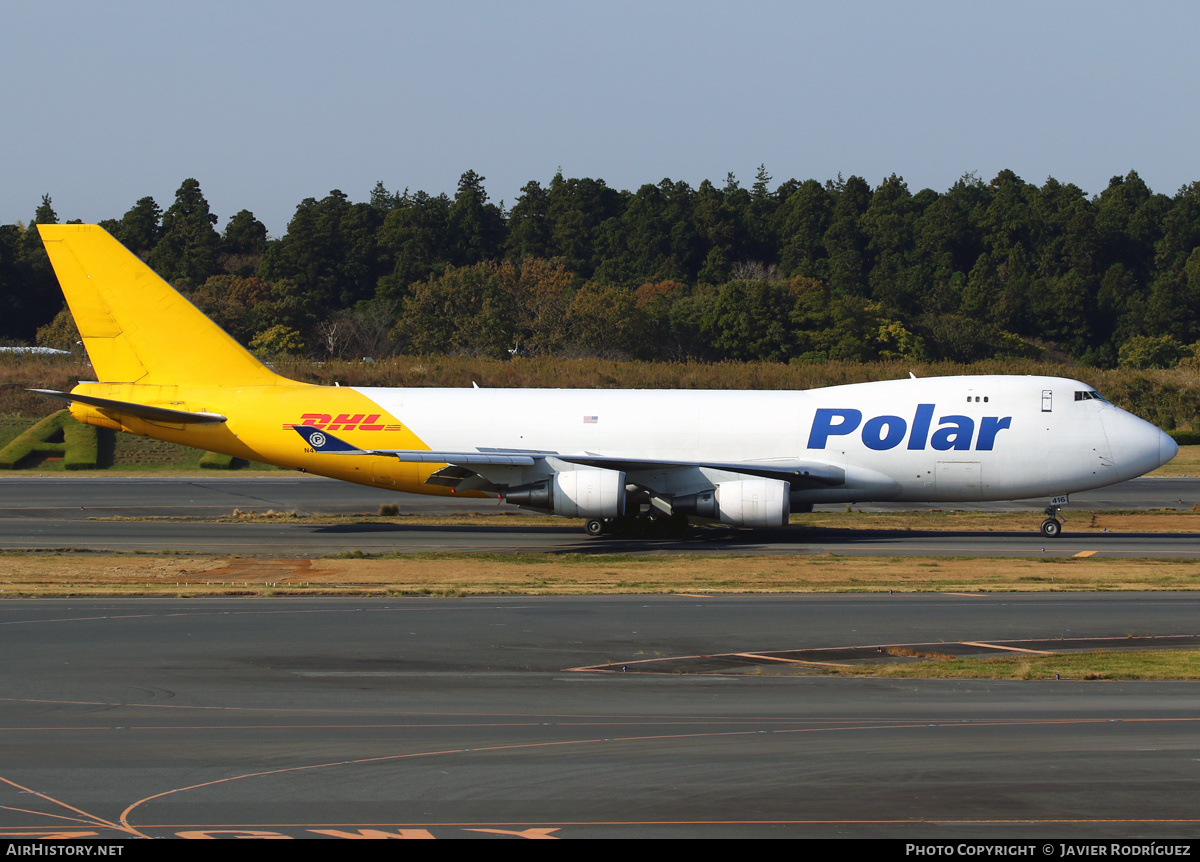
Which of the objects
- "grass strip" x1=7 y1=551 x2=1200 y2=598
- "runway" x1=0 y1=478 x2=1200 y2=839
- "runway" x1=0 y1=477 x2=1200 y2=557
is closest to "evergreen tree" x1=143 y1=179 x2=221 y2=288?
"runway" x1=0 y1=477 x2=1200 y2=557

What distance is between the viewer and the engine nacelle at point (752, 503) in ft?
97.5

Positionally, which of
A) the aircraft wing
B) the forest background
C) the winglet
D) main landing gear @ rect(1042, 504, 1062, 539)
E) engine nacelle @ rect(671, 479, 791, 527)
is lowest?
main landing gear @ rect(1042, 504, 1062, 539)

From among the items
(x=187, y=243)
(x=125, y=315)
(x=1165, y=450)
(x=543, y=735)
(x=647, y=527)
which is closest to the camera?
(x=543, y=735)

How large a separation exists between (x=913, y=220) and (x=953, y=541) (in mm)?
104664

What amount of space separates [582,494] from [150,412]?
12.5 m

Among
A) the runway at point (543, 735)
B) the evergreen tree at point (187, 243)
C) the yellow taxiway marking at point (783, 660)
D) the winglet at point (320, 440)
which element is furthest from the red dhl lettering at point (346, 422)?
the evergreen tree at point (187, 243)

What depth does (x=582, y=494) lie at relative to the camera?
2984 centimetres

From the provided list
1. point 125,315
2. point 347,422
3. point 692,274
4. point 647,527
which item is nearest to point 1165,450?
point 647,527

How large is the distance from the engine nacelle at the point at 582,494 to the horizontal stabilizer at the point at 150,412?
942 centimetres

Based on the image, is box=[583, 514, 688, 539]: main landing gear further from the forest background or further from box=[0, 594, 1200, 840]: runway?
the forest background

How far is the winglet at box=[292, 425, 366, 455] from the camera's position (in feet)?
105

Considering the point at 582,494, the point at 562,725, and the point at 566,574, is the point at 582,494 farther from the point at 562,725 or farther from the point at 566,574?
the point at 562,725

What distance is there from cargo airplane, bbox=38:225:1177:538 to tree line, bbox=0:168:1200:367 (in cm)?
5685

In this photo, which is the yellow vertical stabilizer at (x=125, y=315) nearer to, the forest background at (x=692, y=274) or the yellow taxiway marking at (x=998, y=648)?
the yellow taxiway marking at (x=998, y=648)
